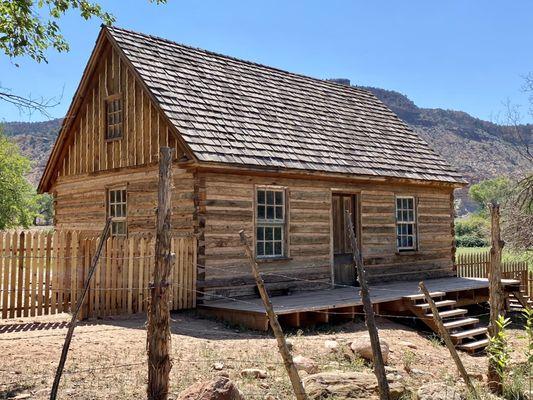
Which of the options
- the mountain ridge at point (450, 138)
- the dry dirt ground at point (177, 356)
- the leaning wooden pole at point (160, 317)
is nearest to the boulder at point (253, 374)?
the dry dirt ground at point (177, 356)

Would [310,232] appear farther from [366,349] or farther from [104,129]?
[104,129]

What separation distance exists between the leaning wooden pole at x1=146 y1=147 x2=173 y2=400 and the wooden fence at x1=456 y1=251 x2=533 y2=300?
1681 cm

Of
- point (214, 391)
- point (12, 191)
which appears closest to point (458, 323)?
point (214, 391)

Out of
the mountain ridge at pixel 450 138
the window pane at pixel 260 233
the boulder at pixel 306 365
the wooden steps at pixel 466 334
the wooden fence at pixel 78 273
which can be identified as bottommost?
the wooden steps at pixel 466 334

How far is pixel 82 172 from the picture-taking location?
1698 cm

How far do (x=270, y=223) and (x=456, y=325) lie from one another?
4.84 meters

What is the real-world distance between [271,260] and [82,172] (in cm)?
661

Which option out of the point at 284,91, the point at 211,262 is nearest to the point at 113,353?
the point at 211,262

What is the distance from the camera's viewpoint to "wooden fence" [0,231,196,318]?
11312mm

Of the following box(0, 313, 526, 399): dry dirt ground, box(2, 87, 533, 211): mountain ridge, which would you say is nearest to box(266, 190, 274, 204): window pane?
box(0, 313, 526, 399): dry dirt ground

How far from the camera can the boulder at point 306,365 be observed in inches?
321

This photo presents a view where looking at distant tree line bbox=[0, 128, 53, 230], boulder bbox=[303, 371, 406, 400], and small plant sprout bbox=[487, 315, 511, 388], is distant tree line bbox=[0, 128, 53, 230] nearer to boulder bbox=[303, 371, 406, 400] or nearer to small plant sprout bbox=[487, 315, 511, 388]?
boulder bbox=[303, 371, 406, 400]

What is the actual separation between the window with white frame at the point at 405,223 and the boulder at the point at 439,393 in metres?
10.7

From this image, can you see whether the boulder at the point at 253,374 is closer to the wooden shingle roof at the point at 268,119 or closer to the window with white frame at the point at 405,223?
the wooden shingle roof at the point at 268,119
